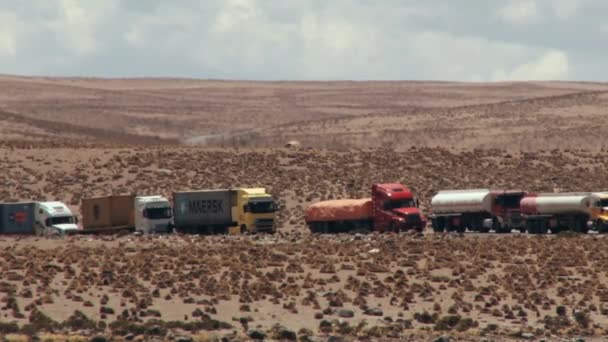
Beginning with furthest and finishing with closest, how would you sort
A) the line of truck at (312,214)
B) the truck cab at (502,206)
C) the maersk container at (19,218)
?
the maersk container at (19,218) < the truck cab at (502,206) < the line of truck at (312,214)

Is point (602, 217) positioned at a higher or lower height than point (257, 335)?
lower

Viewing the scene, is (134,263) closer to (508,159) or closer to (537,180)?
(537,180)

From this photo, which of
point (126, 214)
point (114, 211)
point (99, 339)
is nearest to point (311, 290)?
point (99, 339)

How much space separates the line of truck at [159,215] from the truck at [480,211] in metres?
9.10

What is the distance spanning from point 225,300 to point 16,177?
214 feet

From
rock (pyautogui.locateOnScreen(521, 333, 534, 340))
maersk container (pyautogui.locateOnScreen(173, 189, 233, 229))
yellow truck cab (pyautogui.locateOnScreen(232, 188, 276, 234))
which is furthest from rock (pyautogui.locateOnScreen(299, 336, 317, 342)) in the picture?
maersk container (pyautogui.locateOnScreen(173, 189, 233, 229))

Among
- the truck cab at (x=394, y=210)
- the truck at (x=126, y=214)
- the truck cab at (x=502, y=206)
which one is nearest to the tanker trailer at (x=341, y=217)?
the truck cab at (x=394, y=210)

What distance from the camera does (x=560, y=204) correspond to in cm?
8025

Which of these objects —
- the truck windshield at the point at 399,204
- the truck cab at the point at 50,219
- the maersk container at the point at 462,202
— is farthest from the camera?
the truck cab at the point at 50,219

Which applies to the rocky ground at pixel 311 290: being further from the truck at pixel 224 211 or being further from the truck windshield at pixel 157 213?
the truck windshield at pixel 157 213

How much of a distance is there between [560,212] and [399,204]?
8.54 metres

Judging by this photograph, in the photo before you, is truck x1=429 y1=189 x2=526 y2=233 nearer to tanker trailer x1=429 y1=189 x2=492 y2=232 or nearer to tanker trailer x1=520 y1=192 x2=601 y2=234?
tanker trailer x1=429 y1=189 x2=492 y2=232

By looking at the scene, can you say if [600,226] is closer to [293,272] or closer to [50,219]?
[293,272]

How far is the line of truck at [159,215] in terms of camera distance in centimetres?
8650
